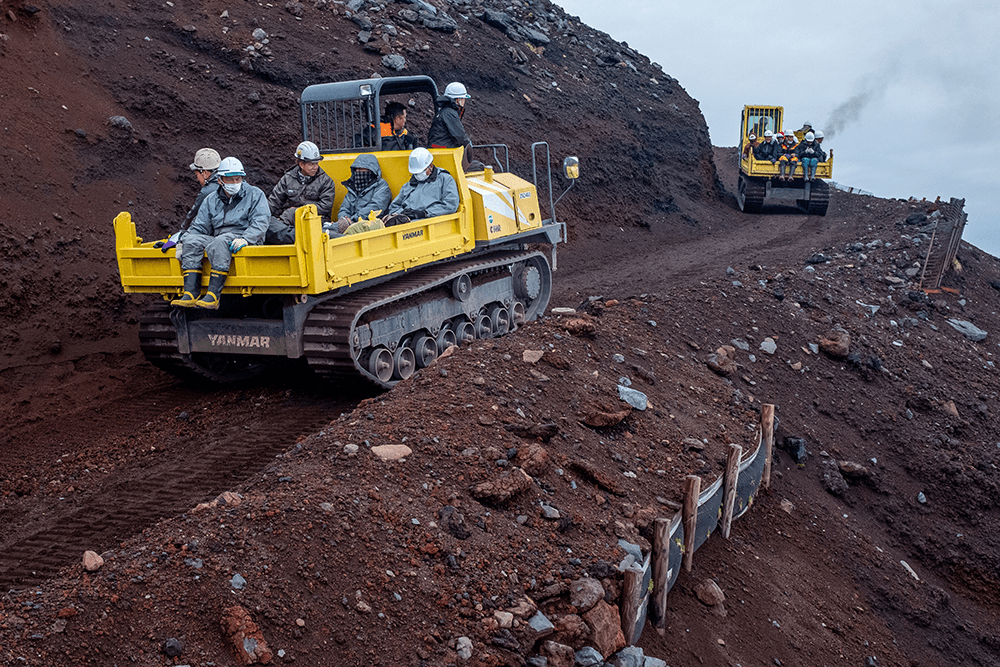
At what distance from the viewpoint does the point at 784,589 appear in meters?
6.84

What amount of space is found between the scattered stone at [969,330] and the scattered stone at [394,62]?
11.4 metres

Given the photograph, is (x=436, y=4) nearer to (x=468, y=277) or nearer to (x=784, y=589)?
(x=468, y=277)

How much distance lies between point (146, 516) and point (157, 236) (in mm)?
7076

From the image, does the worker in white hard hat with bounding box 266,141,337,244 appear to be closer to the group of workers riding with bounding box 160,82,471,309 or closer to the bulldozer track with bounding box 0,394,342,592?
the group of workers riding with bounding box 160,82,471,309

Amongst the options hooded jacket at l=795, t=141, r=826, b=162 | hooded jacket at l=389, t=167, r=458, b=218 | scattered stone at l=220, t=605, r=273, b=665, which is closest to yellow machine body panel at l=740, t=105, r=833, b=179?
hooded jacket at l=795, t=141, r=826, b=162

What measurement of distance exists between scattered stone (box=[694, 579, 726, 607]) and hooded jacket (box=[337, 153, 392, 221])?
197 inches

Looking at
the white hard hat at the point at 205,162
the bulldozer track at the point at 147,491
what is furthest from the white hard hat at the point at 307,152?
the bulldozer track at the point at 147,491

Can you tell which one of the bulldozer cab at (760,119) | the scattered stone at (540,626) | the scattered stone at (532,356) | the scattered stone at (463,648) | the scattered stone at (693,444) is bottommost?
the scattered stone at (540,626)

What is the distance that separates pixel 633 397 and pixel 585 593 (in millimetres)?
2879

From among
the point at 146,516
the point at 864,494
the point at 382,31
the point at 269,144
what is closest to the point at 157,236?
the point at 269,144

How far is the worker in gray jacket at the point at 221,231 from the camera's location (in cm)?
734

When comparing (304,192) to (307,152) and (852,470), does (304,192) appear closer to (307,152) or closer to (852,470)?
(307,152)

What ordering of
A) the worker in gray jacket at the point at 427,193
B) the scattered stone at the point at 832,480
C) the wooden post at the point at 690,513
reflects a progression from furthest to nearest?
the worker in gray jacket at the point at 427,193, the scattered stone at the point at 832,480, the wooden post at the point at 690,513

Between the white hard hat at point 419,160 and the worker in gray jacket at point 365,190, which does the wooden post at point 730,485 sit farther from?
the worker in gray jacket at point 365,190
